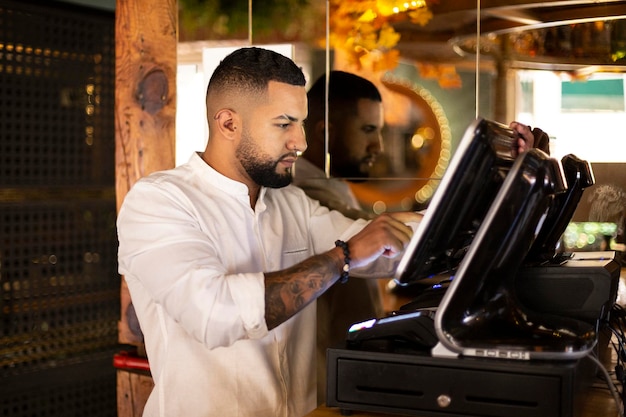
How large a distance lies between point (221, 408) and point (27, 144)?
261 cm

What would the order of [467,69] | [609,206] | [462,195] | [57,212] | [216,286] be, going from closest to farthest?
[462,195] → [216,286] → [609,206] → [467,69] → [57,212]

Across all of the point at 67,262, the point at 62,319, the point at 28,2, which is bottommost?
the point at 62,319

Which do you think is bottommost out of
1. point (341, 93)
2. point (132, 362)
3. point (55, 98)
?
point (132, 362)

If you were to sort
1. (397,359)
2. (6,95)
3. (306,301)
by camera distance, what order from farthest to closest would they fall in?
(6,95)
(306,301)
(397,359)

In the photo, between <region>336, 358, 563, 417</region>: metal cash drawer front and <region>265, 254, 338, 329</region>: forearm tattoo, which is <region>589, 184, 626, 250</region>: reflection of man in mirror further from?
<region>336, 358, 563, 417</region>: metal cash drawer front

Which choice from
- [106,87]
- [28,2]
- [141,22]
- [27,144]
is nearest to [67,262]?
[27,144]

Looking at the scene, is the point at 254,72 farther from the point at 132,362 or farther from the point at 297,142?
the point at 132,362

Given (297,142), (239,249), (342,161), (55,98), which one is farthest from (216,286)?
(55,98)

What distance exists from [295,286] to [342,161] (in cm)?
92

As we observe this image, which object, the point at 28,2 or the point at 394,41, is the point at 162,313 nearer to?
the point at 394,41

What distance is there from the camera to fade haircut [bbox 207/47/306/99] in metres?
2.17

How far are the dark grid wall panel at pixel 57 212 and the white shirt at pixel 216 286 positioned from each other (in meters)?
2.27

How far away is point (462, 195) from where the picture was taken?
1419 millimetres

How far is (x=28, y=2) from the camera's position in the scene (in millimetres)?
4281
